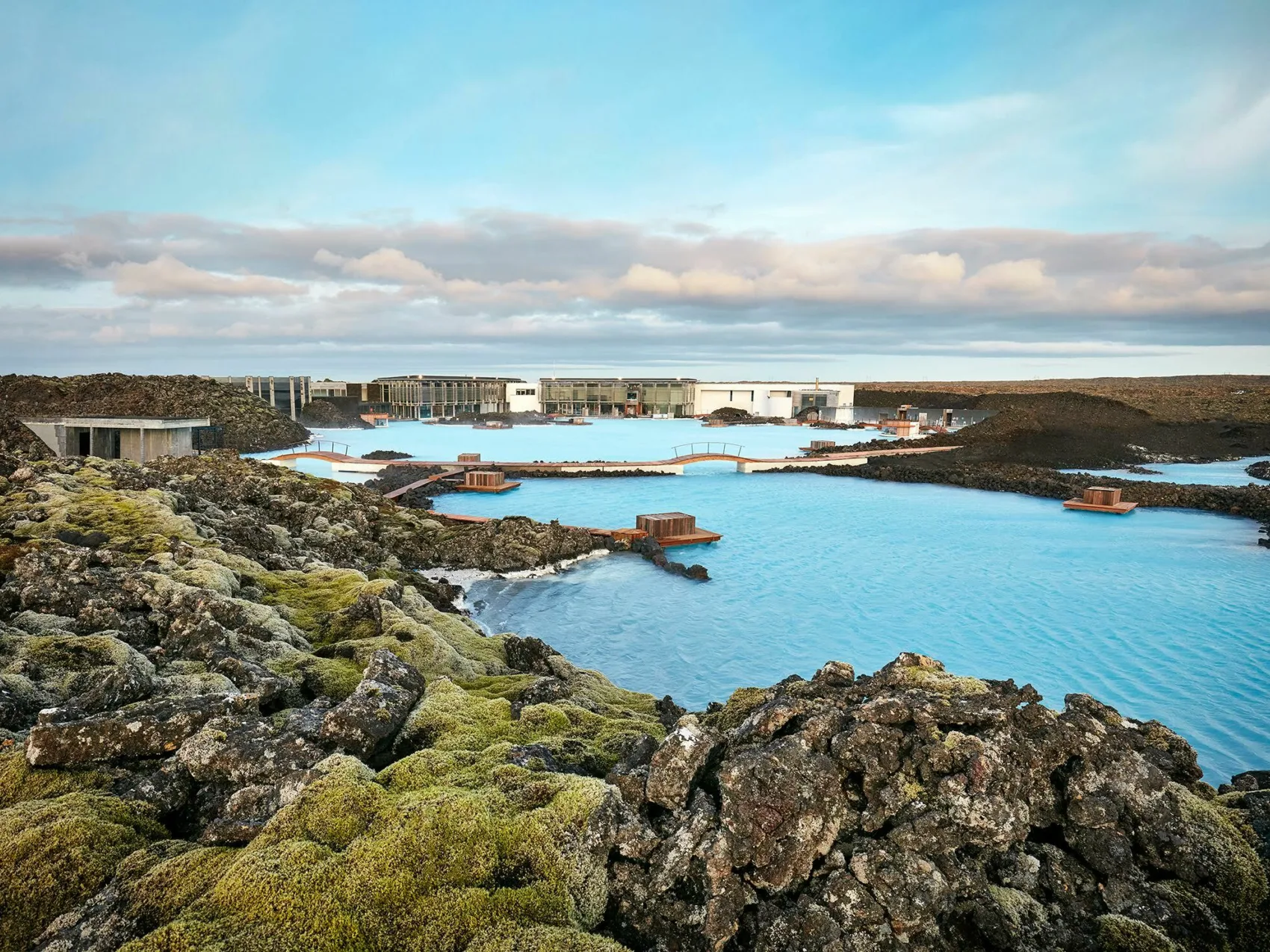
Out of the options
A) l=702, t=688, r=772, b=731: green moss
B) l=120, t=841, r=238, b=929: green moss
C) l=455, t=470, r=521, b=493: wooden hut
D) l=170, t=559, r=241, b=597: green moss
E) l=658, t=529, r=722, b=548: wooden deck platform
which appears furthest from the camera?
l=455, t=470, r=521, b=493: wooden hut

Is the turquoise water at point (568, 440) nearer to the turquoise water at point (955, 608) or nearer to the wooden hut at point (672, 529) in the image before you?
the turquoise water at point (955, 608)

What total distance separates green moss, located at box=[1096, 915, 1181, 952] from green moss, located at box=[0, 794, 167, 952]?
3885 millimetres

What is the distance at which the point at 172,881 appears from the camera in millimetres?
2693

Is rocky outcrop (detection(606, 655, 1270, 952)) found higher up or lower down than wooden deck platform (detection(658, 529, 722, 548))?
higher up

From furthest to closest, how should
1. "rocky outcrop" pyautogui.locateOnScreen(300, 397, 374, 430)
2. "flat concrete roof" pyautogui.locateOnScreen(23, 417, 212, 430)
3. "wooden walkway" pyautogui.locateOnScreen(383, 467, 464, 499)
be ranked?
"rocky outcrop" pyautogui.locateOnScreen(300, 397, 374, 430) < "flat concrete roof" pyautogui.locateOnScreen(23, 417, 212, 430) < "wooden walkway" pyautogui.locateOnScreen(383, 467, 464, 499)

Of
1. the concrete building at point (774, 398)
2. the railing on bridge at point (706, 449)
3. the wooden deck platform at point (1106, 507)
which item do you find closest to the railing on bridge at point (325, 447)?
the railing on bridge at point (706, 449)

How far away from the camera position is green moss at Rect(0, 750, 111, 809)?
3.13 meters

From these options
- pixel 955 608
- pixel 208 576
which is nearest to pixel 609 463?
pixel 955 608

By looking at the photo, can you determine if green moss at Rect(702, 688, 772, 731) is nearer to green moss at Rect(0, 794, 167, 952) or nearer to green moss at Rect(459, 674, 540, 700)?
green moss at Rect(459, 674, 540, 700)

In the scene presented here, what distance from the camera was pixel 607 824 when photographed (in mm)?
2979

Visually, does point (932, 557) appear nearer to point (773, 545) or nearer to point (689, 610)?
point (773, 545)

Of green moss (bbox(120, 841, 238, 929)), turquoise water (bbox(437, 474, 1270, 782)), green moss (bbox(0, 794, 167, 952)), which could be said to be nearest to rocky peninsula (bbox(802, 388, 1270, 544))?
turquoise water (bbox(437, 474, 1270, 782))

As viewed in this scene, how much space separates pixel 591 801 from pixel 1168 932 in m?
2.30

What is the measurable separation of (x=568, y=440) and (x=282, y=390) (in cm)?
1947
